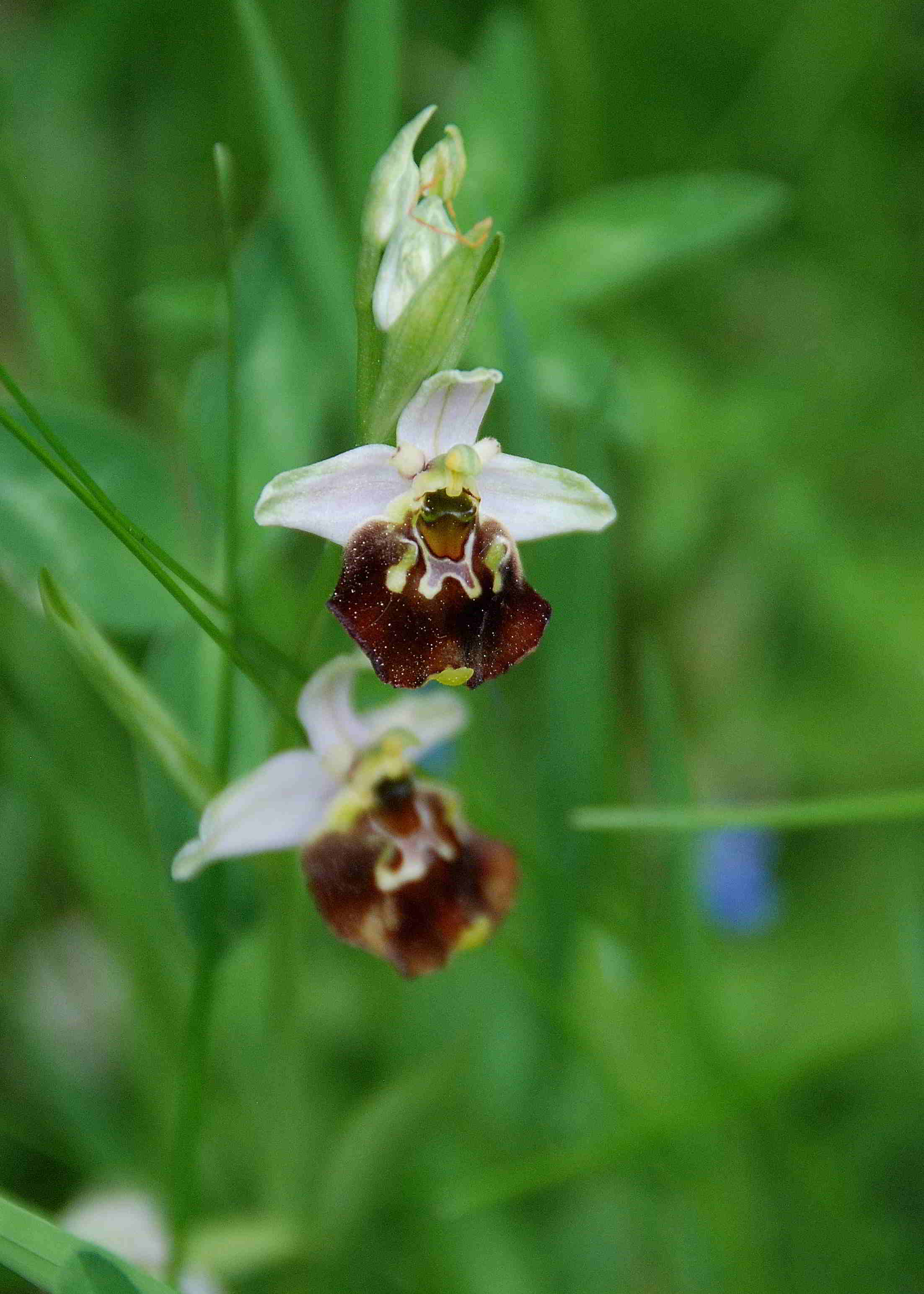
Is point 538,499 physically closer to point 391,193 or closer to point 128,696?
point 391,193

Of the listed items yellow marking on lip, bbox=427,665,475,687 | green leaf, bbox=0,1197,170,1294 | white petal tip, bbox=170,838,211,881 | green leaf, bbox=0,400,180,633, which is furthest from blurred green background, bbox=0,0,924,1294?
green leaf, bbox=0,1197,170,1294

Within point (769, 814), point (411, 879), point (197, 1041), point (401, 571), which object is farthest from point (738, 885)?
point (401, 571)

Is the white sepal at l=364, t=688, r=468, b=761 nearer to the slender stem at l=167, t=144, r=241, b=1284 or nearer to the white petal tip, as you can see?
the slender stem at l=167, t=144, r=241, b=1284

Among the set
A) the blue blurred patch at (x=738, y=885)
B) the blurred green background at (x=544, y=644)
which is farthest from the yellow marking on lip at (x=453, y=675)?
the blue blurred patch at (x=738, y=885)

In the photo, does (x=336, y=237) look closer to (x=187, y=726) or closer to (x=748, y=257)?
(x=187, y=726)

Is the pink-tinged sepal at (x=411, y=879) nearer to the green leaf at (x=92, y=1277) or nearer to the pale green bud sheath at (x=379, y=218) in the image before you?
the green leaf at (x=92, y=1277)
